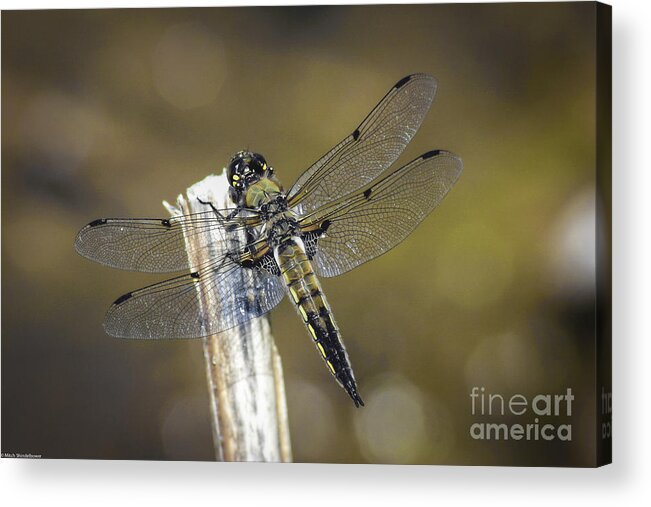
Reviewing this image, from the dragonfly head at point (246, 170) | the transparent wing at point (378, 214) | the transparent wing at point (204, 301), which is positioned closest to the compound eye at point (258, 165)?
the dragonfly head at point (246, 170)

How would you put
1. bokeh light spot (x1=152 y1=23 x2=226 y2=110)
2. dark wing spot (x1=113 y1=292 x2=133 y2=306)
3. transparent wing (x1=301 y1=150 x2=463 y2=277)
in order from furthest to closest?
bokeh light spot (x1=152 y1=23 x2=226 y2=110), dark wing spot (x1=113 y1=292 x2=133 y2=306), transparent wing (x1=301 y1=150 x2=463 y2=277)

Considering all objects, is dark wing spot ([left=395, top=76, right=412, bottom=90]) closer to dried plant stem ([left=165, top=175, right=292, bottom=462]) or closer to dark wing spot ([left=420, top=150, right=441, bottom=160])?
dark wing spot ([left=420, top=150, right=441, bottom=160])

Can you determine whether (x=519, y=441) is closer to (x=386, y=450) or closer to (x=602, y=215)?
(x=386, y=450)

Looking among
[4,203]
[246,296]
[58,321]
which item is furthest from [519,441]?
[4,203]

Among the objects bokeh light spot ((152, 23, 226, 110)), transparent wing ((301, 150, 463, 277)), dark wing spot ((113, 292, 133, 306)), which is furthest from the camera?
bokeh light spot ((152, 23, 226, 110))

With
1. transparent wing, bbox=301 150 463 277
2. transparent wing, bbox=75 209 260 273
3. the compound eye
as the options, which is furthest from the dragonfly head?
transparent wing, bbox=301 150 463 277

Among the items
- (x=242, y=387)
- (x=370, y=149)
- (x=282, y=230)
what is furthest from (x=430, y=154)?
(x=242, y=387)

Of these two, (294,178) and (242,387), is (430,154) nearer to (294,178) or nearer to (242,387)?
(294,178)
